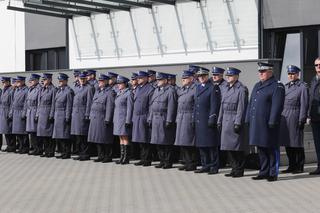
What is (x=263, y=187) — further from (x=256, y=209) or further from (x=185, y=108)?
(x=185, y=108)

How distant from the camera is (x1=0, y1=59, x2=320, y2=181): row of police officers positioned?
33.4 ft

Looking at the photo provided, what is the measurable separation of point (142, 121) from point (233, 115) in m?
2.30

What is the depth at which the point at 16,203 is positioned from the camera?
8.17 metres

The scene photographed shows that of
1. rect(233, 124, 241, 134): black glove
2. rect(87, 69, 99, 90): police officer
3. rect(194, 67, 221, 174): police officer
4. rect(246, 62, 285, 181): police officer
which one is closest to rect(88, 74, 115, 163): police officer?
rect(87, 69, 99, 90): police officer

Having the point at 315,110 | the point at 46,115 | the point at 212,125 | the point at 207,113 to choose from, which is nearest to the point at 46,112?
the point at 46,115

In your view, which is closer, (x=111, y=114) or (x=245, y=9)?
(x=111, y=114)

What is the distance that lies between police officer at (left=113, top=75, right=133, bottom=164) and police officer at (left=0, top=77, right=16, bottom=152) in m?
3.63

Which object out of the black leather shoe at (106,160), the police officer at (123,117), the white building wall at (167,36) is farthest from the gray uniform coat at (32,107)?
the white building wall at (167,36)

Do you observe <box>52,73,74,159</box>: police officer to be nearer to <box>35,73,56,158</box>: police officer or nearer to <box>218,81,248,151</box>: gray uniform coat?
<box>35,73,56,158</box>: police officer

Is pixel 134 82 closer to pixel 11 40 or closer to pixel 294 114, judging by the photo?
pixel 294 114

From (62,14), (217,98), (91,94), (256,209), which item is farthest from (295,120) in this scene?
(62,14)

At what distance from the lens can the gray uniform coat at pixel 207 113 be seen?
11.0 metres

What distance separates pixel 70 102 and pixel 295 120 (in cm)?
505

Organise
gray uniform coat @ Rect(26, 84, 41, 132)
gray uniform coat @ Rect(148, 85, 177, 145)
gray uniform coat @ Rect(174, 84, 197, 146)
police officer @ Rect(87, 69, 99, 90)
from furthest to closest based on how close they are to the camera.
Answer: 1. gray uniform coat @ Rect(26, 84, 41, 132)
2. police officer @ Rect(87, 69, 99, 90)
3. gray uniform coat @ Rect(148, 85, 177, 145)
4. gray uniform coat @ Rect(174, 84, 197, 146)
